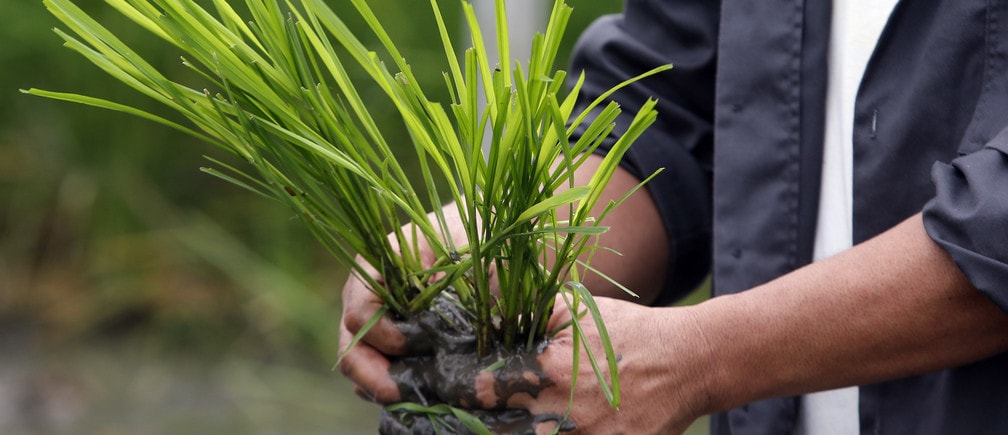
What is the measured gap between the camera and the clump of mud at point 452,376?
68cm

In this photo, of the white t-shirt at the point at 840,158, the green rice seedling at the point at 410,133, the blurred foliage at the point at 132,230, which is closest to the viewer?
the green rice seedling at the point at 410,133

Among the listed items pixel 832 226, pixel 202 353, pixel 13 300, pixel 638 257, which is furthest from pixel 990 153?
pixel 13 300

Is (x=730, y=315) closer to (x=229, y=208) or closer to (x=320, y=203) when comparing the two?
(x=320, y=203)

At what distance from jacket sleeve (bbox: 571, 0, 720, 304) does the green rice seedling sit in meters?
0.30

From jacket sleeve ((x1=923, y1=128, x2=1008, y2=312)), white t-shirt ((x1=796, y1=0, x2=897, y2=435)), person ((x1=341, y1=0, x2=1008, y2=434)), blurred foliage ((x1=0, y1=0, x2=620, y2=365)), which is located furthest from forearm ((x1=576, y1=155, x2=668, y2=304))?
blurred foliage ((x1=0, y1=0, x2=620, y2=365))

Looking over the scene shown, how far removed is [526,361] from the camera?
0.68 meters

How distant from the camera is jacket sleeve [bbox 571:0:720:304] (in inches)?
38.4

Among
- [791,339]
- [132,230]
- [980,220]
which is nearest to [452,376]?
[791,339]

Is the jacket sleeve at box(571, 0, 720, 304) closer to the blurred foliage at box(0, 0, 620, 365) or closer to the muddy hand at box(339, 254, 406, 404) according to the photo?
the muddy hand at box(339, 254, 406, 404)

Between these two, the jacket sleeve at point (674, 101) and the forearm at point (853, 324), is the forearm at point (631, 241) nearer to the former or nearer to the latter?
the jacket sleeve at point (674, 101)

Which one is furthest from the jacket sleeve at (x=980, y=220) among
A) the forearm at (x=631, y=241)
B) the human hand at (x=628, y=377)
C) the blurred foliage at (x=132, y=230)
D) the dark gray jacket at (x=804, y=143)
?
the blurred foliage at (x=132, y=230)

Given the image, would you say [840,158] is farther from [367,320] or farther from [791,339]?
[367,320]

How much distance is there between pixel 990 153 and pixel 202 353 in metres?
2.30

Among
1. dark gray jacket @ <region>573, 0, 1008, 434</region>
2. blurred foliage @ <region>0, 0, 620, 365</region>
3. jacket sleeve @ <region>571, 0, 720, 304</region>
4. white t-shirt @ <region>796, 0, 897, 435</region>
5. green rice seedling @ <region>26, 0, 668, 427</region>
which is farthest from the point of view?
blurred foliage @ <region>0, 0, 620, 365</region>
